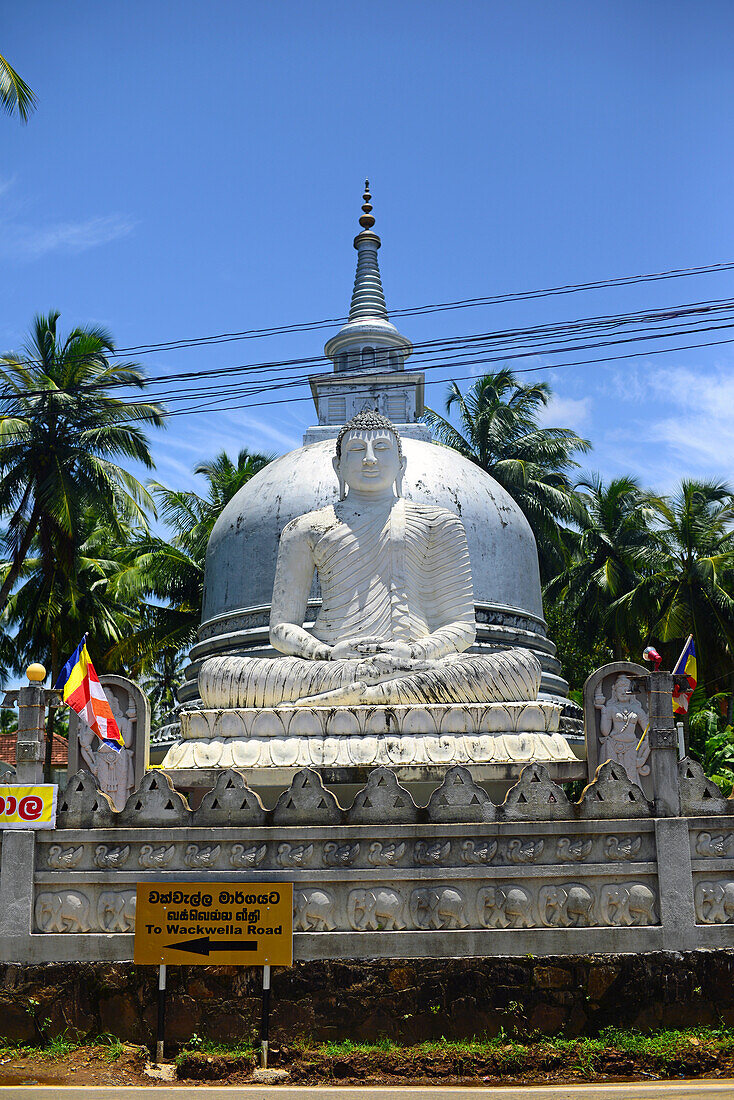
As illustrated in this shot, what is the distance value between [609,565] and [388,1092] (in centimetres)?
2788

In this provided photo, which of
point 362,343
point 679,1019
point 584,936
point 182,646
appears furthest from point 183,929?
point 182,646

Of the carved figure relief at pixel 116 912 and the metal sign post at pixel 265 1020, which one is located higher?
the carved figure relief at pixel 116 912

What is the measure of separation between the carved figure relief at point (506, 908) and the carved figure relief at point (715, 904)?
4.93 ft


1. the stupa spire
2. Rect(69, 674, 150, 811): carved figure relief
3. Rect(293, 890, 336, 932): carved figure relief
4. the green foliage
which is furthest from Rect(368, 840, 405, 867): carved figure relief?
the stupa spire

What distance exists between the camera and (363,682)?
14.7 meters

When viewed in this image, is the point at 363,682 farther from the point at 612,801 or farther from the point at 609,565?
the point at 609,565

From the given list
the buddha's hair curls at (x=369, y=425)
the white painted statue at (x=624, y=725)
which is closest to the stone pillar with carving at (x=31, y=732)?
the buddha's hair curls at (x=369, y=425)

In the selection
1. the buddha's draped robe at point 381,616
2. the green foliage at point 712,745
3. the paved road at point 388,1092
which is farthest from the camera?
the green foliage at point 712,745

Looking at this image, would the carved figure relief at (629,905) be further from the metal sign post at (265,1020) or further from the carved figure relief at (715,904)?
the metal sign post at (265,1020)

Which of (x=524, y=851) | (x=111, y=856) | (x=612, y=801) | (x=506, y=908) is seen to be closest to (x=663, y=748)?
(x=612, y=801)

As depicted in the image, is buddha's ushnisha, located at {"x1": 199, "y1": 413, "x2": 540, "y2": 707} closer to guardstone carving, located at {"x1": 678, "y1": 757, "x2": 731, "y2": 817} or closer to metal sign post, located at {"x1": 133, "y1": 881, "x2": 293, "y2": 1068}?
guardstone carving, located at {"x1": 678, "y1": 757, "x2": 731, "y2": 817}

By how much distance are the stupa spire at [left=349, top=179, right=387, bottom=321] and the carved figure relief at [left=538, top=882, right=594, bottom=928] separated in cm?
2000

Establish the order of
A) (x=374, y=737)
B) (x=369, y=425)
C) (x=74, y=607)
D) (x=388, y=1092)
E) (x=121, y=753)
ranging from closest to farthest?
(x=388, y=1092)
(x=374, y=737)
(x=121, y=753)
(x=369, y=425)
(x=74, y=607)

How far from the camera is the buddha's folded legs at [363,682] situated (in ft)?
47.3
